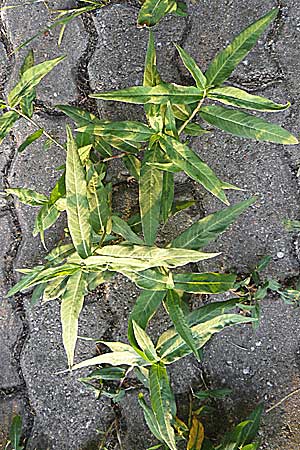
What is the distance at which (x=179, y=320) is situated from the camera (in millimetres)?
1314

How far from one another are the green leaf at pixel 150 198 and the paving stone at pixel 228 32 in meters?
0.42

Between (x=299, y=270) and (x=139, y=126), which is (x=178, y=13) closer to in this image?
(x=139, y=126)

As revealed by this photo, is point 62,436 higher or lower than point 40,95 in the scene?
lower

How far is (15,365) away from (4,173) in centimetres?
51

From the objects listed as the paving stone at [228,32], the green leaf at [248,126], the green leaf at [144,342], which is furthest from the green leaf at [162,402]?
the paving stone at [228,32]

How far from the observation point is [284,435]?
1.65 meters

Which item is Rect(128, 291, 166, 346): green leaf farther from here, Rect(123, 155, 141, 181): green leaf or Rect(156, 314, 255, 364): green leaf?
Rect(123, 155, 141, 181): green leaf

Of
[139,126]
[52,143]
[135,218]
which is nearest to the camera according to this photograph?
[139,126]

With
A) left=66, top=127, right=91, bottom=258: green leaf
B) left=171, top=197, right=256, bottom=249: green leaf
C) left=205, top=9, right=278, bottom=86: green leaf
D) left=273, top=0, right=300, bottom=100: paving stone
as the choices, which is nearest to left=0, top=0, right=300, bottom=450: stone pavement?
left=273, top=0, right=300, bottom=100: paving stone

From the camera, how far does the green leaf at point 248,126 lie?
129 centimetres

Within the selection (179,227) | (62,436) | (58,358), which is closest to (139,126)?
(179,227)

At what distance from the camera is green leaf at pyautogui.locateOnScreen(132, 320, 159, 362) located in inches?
52.8

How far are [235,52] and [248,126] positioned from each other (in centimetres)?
15

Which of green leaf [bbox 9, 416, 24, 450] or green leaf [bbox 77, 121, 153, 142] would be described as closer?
green leaf [bbox 77, 121, 153, 142]
